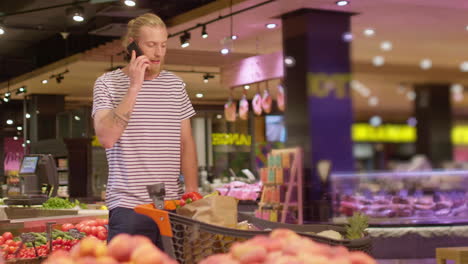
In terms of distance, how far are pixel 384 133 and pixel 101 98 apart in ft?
3.54

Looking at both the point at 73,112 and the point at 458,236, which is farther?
the point at 73,112

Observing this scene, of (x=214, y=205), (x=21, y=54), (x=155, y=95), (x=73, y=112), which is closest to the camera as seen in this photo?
(x=214, y=205)

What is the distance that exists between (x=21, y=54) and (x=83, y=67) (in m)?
2.21

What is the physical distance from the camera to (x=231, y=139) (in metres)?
8.55

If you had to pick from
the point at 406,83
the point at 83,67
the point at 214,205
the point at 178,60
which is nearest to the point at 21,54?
the point at 83,67

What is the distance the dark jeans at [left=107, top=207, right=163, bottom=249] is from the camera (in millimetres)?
2268

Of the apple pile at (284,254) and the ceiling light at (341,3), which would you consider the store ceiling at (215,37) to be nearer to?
the ceiling light at (341,3)

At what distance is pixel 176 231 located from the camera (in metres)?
1.77

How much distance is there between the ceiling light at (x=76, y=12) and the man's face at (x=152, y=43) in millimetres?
4754

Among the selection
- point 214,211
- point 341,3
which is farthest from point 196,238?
point 341,3

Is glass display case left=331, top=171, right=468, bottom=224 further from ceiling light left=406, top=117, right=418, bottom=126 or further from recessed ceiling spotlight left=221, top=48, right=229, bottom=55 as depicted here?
ceiling light left=406, top=117, right=418, bottom=126

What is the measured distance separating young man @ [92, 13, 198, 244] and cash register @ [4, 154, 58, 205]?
10.7 feet

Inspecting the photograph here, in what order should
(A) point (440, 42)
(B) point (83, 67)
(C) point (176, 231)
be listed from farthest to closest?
(B) point (83, 67), (A) point (440, 42), (C) point (176, 231)

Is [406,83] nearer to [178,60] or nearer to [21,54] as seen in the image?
[21,54]
